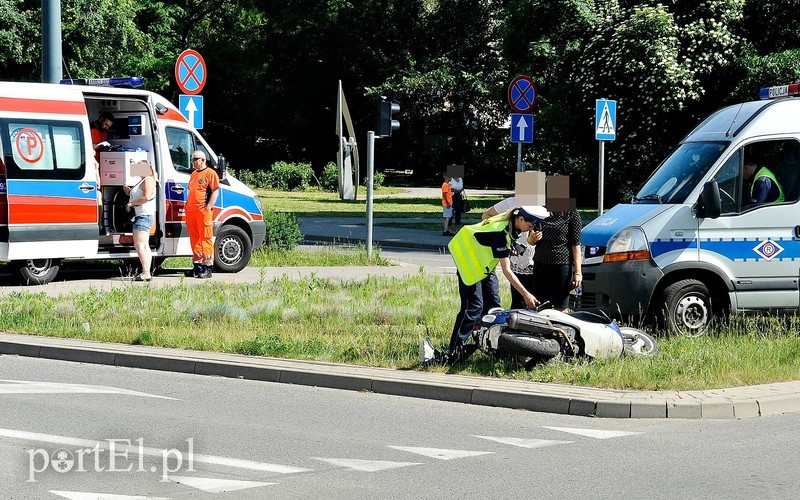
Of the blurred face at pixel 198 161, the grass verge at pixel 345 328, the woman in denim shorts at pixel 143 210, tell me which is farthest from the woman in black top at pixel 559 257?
the blurred face at pixel 198 161

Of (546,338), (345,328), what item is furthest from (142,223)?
(546,338)

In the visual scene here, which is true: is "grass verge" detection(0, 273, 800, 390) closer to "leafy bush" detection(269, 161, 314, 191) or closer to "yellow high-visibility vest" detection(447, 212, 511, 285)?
"yellow high-visibility vest" detection(447, 212, 511, 285)

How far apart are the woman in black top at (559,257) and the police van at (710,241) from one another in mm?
1232

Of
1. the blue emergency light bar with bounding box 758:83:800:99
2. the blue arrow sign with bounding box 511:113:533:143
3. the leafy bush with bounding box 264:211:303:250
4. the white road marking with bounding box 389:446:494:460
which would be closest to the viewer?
the white road marking with bounding box 389:446:494:460

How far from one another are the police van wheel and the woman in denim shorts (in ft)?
27.0

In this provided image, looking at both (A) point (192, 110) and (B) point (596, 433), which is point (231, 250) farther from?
(B) point (596, 433)

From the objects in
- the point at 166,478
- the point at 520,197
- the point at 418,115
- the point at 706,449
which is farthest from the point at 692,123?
the point at 418,115

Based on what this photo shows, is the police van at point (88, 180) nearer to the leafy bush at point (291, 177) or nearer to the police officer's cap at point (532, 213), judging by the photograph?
the police officer's cap at point (532, 213)

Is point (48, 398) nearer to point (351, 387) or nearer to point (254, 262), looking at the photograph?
point (351, 387)

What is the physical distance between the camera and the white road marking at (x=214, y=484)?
6738 millimetres

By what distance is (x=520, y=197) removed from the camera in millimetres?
10328

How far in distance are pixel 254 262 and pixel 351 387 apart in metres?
10.8

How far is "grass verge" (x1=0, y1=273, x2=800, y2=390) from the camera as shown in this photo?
10.1 metres

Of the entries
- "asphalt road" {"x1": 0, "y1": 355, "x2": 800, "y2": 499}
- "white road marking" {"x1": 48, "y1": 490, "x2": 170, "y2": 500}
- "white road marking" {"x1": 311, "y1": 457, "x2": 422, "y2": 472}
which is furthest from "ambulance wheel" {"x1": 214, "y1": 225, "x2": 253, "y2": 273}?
"white road marking" {"x1": 48, "y1": 490, "x2": 170, "y2": 500}
